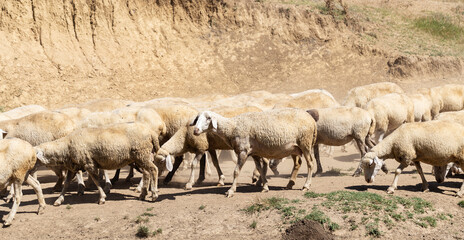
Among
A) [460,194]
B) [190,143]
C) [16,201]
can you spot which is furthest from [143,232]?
[460,194]

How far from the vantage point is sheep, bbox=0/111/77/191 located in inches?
628

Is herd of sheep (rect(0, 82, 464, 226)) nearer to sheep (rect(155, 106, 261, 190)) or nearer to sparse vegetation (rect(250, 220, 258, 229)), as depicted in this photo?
sheep (rect(155, 106, 261, 190))

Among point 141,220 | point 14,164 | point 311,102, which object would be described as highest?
point 311,102

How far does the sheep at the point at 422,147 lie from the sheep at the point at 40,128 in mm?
8441

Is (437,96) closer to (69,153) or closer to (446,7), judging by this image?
(69,153)

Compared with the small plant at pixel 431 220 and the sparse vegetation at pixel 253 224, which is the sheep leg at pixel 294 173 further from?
the small plant at pixel 431 220

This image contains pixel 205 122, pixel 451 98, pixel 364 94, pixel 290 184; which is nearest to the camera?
pixel 205 122

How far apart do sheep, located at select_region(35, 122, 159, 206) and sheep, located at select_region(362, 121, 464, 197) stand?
5.20 meters

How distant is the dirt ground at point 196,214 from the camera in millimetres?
11188

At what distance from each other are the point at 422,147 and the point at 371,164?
1.23 metres

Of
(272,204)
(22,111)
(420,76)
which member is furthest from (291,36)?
(272,204)

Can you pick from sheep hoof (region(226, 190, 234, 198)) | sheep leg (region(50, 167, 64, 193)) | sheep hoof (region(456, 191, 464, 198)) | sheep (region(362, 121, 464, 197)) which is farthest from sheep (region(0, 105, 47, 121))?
sheep hoof (region(456, 191, 464, 198))

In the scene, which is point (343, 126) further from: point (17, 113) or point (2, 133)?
point (17, 113)

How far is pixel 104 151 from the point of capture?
13133mm
